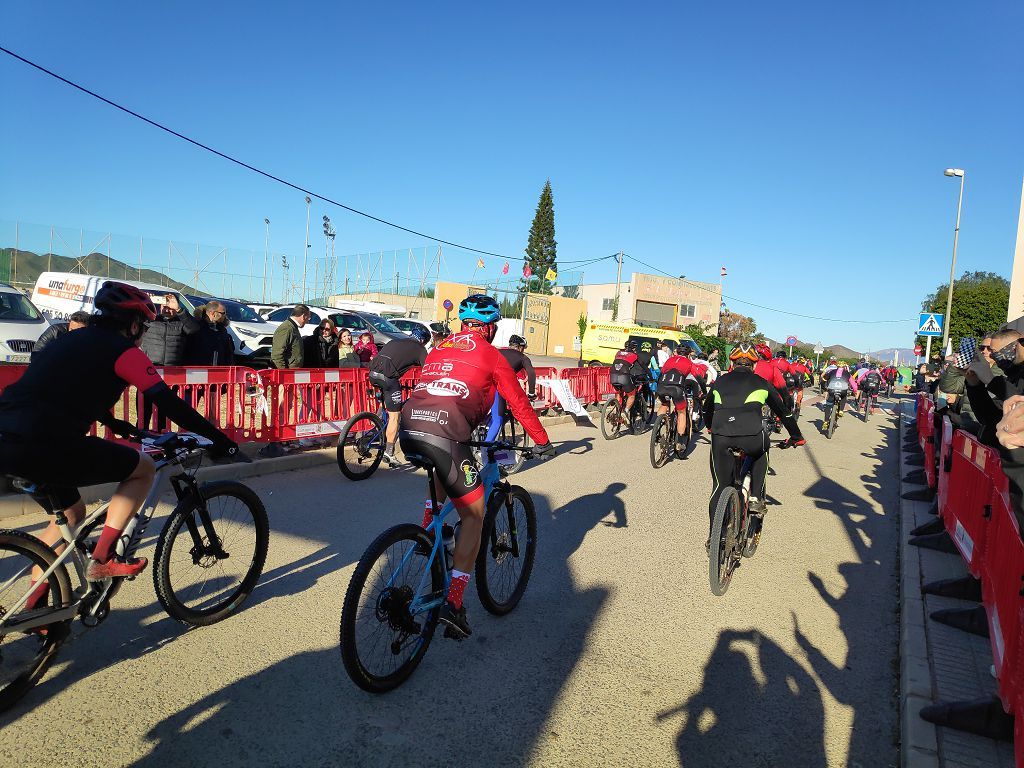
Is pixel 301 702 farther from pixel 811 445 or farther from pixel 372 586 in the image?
pixel 811 445

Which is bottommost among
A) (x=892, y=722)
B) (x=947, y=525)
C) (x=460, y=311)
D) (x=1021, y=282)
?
(x=892, y=722)

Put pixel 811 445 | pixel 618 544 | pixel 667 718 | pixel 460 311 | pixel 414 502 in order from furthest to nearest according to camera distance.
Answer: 1. pixel 811 445
2. pixel 414 502
3. pixel 618 544
4. pixel 460 311
5. pixel 667 718

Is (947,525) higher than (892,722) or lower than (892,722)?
higher

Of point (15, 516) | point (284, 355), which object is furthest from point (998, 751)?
point (284, 355)

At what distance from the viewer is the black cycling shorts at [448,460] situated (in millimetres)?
3594

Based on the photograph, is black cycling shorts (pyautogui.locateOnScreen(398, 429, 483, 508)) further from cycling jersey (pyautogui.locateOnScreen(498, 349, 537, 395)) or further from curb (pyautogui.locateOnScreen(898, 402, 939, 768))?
cycling jersey (pyautogui.locateOnScreen(498, 349, 537, 395))

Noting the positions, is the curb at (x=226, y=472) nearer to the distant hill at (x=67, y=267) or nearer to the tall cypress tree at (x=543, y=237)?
the distant hill at (x=67, y=267)

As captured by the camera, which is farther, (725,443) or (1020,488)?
(725,443)

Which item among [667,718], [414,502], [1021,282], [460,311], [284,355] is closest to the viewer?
[667,718]

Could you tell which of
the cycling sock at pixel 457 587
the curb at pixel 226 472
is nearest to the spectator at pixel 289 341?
the curb at pixel 226 472

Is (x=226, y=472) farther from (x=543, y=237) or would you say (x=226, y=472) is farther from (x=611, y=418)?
(x=543, y=237)

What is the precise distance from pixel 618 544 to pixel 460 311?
3357mm

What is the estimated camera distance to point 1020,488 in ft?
13.4

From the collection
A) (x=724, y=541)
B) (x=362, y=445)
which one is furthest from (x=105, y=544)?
(x=362, y=445)
